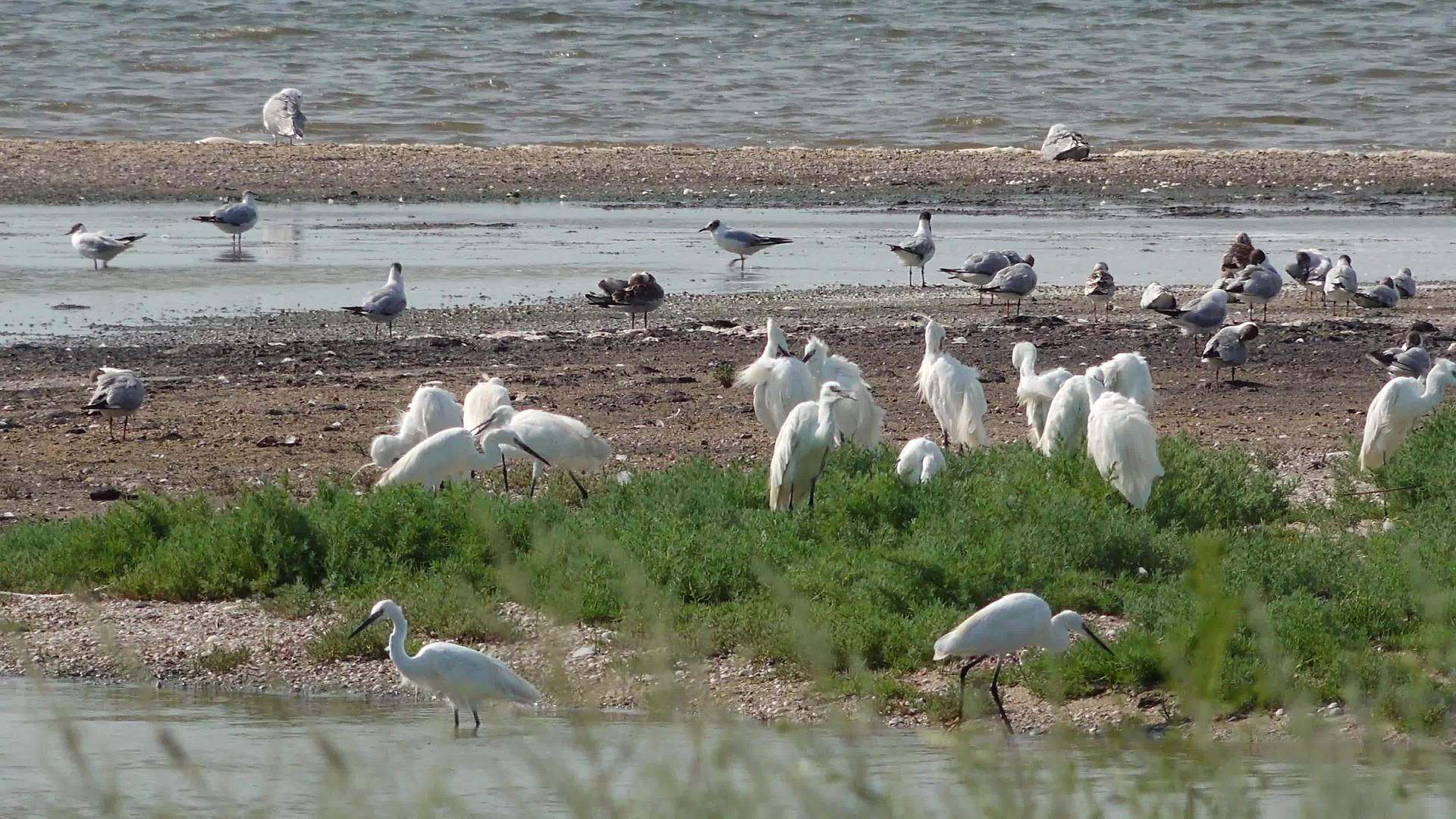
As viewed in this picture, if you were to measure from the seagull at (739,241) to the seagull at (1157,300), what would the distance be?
16.3 feet

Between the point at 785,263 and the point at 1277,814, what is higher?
the point at 1277,814

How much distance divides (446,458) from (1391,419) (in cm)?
492

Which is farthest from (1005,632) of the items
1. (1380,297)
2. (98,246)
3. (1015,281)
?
→ (98,246)

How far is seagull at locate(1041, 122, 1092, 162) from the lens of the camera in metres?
31.5

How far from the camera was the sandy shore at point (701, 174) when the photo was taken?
2795 cm

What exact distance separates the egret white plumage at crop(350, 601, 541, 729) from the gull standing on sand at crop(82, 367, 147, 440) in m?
5.11

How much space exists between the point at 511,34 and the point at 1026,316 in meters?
34.7

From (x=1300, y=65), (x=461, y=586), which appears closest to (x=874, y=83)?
(x=1300, y=65)

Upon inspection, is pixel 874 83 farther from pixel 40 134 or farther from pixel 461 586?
pixel 461 586

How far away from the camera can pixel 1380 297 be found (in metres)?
17.0

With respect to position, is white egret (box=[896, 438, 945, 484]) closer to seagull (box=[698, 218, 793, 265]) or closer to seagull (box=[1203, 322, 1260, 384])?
seagull (box=[1203, 322, 1260, 384])

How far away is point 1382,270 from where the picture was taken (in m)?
20.3

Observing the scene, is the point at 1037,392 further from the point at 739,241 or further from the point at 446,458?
the point at 739,241

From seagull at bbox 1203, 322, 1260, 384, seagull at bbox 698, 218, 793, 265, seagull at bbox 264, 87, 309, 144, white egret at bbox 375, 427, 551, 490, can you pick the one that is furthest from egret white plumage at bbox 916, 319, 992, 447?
seagull at bbox 264, 87, 309, 144
